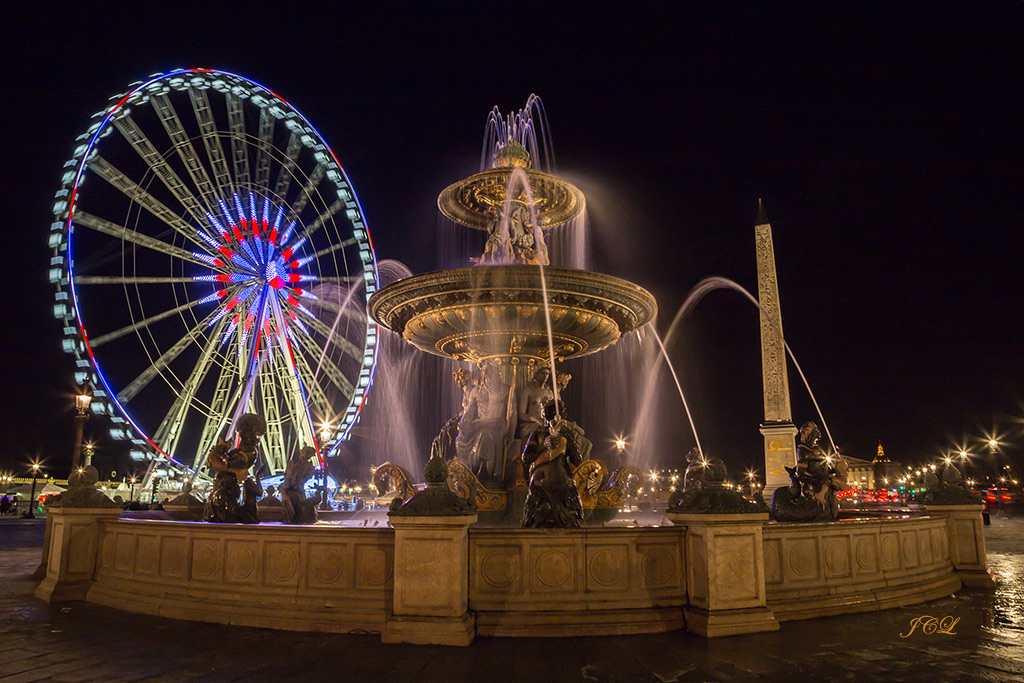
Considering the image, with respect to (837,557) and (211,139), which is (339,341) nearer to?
(211,139)

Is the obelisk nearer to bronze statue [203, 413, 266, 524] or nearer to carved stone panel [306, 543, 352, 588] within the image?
bronze statue [203, 413, 266, 524]

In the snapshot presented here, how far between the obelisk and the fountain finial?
Answer: 1020 inches

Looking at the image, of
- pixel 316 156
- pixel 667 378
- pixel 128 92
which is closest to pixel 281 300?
pixel 316 156

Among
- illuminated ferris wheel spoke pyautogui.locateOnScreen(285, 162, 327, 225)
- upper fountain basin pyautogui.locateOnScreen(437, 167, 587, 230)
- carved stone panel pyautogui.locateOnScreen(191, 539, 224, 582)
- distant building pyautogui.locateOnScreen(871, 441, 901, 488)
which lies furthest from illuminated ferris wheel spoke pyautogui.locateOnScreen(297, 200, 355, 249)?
distant building pyautogui.locateOnScreen(871, 441, 901, 488)

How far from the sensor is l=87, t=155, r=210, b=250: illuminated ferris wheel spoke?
20.2m

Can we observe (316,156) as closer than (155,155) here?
No

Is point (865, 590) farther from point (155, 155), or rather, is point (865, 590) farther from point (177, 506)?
point (155, 155)

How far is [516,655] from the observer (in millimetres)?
5301

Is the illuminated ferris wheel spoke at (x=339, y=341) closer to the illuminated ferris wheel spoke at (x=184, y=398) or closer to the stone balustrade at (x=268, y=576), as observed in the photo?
the illuminated ferris wheel spoke at (x=184, y=398)

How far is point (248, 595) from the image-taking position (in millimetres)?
6395

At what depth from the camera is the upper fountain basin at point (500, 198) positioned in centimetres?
1345

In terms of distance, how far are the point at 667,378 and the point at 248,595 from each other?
6074 cm

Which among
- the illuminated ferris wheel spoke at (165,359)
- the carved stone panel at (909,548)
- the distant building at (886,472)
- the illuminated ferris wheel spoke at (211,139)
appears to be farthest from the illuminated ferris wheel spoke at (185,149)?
the distant building at (886,472)

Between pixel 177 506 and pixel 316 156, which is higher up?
pixel 316 156
